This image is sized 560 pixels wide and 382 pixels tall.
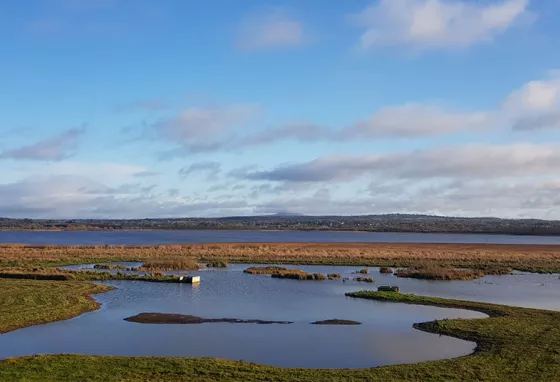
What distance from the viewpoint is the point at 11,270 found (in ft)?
159

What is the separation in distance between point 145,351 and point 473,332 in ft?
47.4

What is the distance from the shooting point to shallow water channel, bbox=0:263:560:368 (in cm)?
2227

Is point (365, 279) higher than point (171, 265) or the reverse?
the reverse

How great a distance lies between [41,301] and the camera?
32.4 m

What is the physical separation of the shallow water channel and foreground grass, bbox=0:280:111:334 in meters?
1.04

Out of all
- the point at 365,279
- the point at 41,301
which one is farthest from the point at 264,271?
the point at 41,301

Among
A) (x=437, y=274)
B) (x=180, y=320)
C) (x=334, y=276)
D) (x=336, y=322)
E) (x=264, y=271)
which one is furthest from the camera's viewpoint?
(x=264, y=271)

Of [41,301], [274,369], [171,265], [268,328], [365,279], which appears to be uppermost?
[171,265]

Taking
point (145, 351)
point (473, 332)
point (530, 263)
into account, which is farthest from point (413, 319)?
point (530, 263)

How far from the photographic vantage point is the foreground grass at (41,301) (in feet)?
90.3

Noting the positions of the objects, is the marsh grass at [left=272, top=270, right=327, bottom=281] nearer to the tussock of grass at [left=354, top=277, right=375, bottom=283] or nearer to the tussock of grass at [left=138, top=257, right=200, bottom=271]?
the tussock of grass at [left=354, top=277, right=375, bottom=283]

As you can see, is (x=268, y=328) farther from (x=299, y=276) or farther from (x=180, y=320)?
(x=299, y=276)

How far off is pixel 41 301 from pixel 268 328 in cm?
1382

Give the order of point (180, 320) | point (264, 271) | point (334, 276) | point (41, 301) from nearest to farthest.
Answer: point (180, 320), point (41, 301), point (334, 276), point (264, 271)
